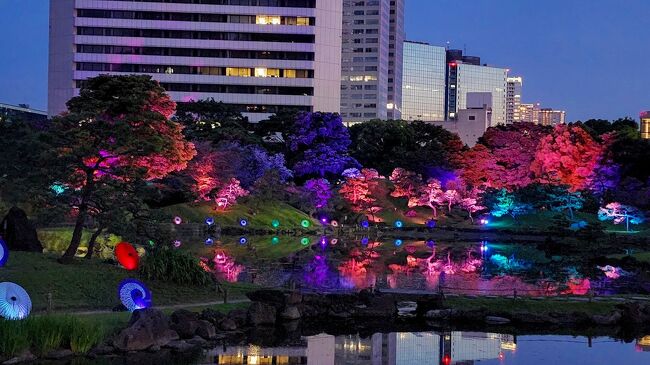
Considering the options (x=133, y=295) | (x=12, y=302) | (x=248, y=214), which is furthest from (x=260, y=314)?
(x=248, y=214)

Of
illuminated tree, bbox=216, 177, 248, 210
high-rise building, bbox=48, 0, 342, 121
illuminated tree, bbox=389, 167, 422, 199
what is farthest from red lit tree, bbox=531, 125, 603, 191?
high-rise building, bbox=48, 0, 342, 121

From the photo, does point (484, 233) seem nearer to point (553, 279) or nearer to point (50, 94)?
point (553, 279)

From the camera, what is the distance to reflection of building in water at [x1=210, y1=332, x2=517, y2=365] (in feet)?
64.2

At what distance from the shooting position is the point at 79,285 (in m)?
23.0

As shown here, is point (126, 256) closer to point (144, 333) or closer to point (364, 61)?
point (144, 333)

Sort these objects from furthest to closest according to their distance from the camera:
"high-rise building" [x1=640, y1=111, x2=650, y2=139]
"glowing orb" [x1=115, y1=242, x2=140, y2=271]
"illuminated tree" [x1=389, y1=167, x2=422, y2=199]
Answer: "high-rise building" [x1=640, y1=111, x2=650, y2=139]
"illuminated tree" [x1=389, y1=167, x2=422, y2=199]
"glowing orb" [x1=115, y1=242, x2=140, y2=271]

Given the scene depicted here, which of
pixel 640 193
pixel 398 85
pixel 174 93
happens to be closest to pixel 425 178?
pixel 640 193

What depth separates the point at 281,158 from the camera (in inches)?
2943

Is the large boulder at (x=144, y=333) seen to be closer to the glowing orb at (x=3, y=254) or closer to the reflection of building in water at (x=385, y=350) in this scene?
the reflection of building in water at (x=385, y=350)

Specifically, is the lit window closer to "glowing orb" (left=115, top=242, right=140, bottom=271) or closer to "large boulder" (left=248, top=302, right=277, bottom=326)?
"glowing orb" (left=115, top=242, right=140, bottom=271)

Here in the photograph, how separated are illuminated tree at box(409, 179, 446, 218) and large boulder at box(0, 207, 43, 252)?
5441 cm

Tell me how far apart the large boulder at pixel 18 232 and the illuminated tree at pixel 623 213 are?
5606cm

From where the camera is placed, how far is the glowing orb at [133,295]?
71.4 ft

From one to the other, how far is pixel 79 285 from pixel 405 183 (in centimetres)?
5694
